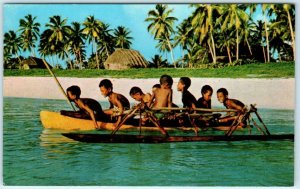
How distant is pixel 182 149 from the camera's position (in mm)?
10242

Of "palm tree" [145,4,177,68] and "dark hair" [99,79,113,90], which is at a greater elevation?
"palm tree" [145,4,177,68]

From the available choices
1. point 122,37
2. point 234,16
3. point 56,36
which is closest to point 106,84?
point 122,37

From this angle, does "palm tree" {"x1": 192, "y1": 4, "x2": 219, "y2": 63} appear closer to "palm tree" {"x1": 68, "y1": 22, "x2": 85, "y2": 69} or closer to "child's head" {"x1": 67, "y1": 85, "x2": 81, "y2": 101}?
"palm tree" {"x1": 68, "y1": 22, "x2": 85, "y2": 69}

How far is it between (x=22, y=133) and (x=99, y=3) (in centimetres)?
219

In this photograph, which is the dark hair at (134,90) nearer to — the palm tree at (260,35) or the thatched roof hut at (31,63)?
the thatched roof hut at (31,63)

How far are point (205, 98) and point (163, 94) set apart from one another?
63cm

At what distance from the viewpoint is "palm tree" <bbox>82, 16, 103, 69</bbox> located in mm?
10125

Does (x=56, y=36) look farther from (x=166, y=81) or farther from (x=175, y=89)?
(x=175, y=89)

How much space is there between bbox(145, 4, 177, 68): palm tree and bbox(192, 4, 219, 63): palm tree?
0.35 m

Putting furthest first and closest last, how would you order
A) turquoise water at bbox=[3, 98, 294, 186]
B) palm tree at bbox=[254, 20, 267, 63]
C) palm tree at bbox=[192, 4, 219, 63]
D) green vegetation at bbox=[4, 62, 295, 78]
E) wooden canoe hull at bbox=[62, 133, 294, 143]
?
palm tree at bbox=[254, 20, 267, 63], green vegetation at bbox=[4, 62, 295, 78], palm tree at bbox=[192, 4, 219, 63], wooden canoe hull at bbox=[62, 133, 294, 143], turquoise water at bbox=[3, 98, 294, 186]

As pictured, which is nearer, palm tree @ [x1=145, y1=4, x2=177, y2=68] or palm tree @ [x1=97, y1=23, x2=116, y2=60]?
palm tree @ [x1=145, y1=4, x2=177, y2=68]

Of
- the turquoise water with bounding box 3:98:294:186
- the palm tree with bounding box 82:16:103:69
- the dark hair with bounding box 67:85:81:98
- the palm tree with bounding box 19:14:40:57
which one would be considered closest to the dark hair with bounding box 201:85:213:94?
the turquoise water with bounding box 3:98:294:186

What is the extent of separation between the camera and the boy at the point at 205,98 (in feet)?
34.2

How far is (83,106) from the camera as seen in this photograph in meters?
10.5
